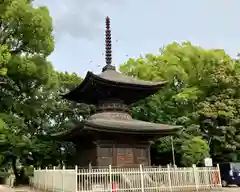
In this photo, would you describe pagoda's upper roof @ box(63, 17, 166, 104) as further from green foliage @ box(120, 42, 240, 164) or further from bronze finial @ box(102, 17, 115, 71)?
green foliage @ box(120, 42, 240, 164)

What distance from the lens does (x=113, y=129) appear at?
1642 cm

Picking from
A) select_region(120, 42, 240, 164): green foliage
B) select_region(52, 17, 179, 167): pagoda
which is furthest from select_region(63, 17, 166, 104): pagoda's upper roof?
select_region(120, 42, 240, 164): green foliage

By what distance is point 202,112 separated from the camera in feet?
87.5

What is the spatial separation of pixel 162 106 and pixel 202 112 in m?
3.97

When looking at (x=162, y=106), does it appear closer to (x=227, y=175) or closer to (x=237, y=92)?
(x=237, y=92)

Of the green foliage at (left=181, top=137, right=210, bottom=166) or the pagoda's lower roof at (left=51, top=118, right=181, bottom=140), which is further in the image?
the green foliage at (left=181, top=137, right=210, bottom=166)

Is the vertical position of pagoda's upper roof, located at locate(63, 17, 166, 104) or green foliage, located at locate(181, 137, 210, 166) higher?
pagoda's upper roof, located at locate(63, 17, 166, 104)

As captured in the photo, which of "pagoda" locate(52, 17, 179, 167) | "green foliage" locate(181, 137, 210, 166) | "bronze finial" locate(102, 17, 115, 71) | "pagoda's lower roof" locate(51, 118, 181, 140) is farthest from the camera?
"green foliage" locate(181, 137, 210, 166)

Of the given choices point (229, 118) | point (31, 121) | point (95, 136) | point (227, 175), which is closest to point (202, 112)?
point (229, 118)

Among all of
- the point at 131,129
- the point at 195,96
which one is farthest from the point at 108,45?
the point at 195,96

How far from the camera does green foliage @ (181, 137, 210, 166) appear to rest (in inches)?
901

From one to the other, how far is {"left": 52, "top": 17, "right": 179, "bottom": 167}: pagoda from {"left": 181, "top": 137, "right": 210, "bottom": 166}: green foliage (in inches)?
214

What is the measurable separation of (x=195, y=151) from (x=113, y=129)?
937 centimetres

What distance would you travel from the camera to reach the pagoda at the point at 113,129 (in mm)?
16953
